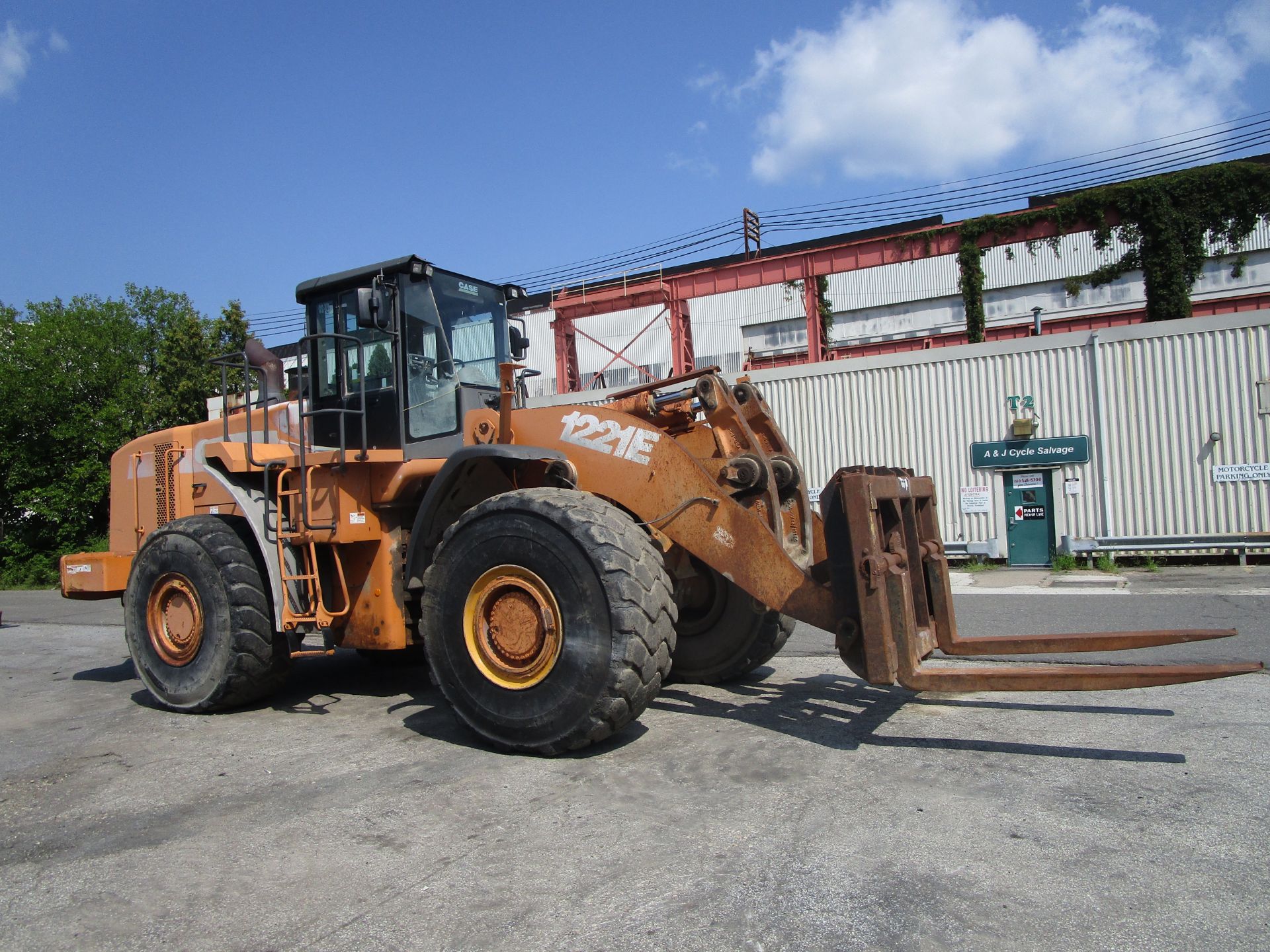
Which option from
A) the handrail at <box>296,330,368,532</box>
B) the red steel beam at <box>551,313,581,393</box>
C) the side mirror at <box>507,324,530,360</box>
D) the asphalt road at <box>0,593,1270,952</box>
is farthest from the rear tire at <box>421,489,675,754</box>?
the red steel beam at <box>551,313,581,393</box>

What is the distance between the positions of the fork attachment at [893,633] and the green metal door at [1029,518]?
45.3 ft

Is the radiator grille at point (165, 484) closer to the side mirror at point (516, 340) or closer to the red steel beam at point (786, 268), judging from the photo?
the side mirror at point (516, 340)

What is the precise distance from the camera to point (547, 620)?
4.98 meters

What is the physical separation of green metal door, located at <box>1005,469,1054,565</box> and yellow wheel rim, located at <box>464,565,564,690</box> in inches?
601

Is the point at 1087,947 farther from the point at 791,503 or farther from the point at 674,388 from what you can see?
the point at 674,388

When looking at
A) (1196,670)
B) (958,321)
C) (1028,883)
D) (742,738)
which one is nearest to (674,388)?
(742,738)

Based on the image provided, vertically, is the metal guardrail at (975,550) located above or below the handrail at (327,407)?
below

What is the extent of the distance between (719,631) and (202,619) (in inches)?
143

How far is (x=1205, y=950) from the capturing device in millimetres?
2824

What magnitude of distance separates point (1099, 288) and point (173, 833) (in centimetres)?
3680

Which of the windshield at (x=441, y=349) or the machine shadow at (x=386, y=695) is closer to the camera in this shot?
the machine shadow at (x=386, y=695)

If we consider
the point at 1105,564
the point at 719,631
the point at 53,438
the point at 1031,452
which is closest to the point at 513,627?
the point at 719,631

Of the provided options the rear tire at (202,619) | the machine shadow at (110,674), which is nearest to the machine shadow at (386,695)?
the rear tire at (202,619)

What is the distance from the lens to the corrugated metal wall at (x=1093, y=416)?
16.7 m
